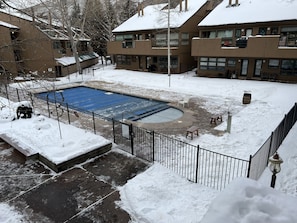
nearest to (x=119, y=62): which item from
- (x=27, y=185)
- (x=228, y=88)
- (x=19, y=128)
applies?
(x=228, y=88)

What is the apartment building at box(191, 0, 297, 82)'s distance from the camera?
20578 millimetres

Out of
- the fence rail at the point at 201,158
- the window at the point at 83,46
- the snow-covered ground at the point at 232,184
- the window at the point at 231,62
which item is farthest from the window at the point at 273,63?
the window at the point at 83,46

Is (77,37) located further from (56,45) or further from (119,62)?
(119,62)

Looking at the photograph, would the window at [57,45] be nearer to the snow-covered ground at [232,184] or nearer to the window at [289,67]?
the snow-covered ground at [232,184]

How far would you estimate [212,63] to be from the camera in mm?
24812

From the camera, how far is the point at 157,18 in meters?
30.1

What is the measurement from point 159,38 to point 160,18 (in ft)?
8.95

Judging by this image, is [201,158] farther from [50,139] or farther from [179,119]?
[50,139]

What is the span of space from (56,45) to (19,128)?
74.4 feet

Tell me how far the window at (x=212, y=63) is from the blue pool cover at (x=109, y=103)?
1019cm

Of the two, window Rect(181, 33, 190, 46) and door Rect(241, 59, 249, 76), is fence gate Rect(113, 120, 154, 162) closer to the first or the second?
door Rect(241, 59, 249, 76)

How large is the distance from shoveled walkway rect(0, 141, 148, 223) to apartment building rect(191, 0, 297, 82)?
18.0 m

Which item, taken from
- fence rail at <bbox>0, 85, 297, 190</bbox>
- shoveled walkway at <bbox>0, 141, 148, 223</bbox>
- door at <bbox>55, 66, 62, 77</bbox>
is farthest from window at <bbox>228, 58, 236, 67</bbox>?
door at <bbox>55, 66, 62, 77</bbox>

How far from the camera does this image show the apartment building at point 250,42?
810 inches
